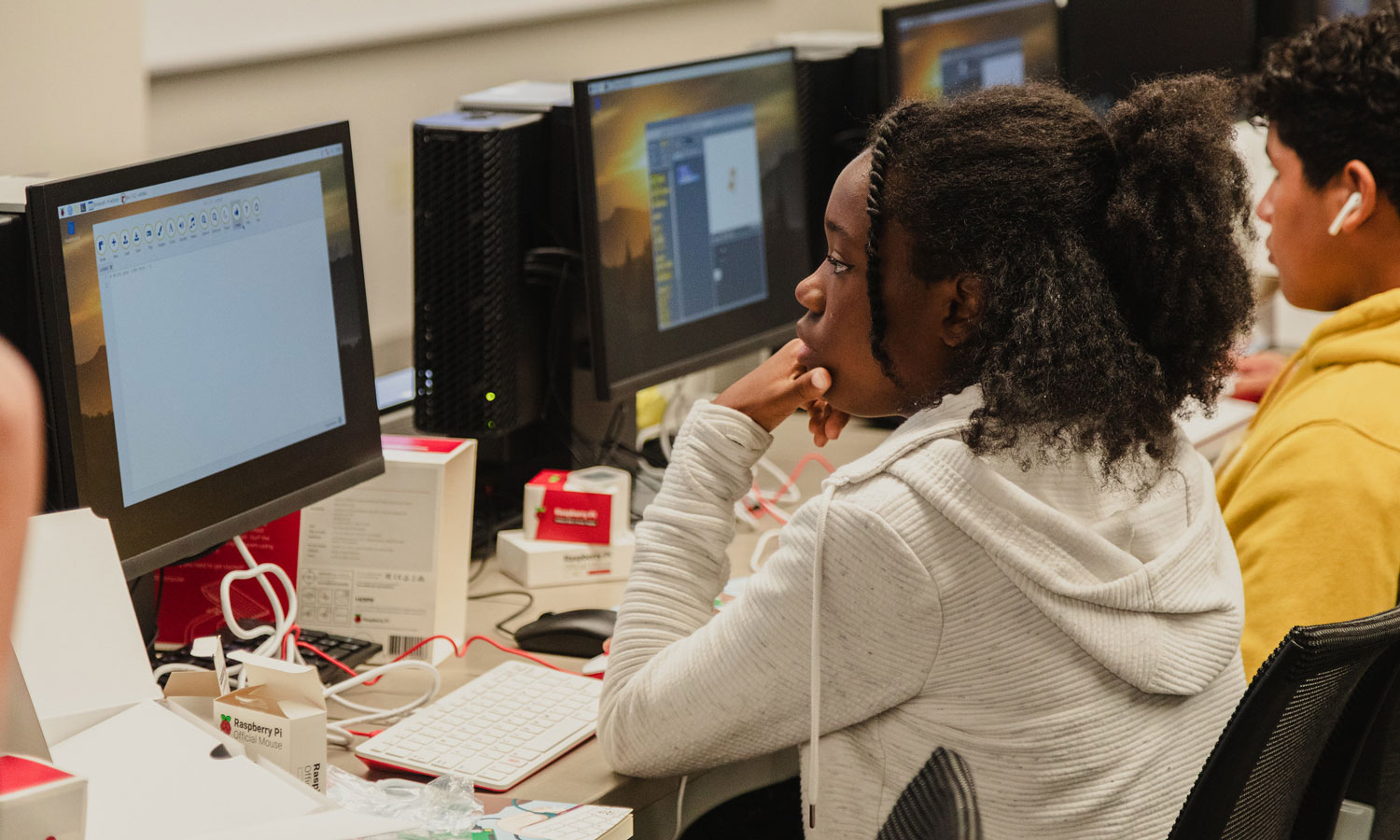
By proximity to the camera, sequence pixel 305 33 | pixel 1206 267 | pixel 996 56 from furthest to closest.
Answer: pixel 996 56 → pixel 305 33 → pixel 1206 267

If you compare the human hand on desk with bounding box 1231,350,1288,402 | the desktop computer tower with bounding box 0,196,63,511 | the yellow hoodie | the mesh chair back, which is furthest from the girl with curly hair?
the human hand on desk with bounding box 1231,350,1288,402

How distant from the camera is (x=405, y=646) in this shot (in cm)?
152

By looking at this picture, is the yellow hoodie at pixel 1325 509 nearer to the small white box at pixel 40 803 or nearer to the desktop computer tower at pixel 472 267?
the desktop computer tower at pixel 472 267

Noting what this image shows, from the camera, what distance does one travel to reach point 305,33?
96.3 inches

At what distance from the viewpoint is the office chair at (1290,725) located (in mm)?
962

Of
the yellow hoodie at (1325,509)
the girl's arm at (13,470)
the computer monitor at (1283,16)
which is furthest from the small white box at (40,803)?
the computer monitor at (1283,16)

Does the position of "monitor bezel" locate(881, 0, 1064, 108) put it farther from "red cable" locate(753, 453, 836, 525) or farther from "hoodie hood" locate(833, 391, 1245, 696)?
"hoodie hood" locate(833, 391, 1245, 696)

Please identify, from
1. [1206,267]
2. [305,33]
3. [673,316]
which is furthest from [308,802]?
[305,33]

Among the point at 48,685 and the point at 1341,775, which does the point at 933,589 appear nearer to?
the point at 1341,775

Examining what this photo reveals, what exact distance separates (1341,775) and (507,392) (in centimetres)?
111

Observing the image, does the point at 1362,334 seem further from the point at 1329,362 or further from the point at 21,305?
the point at 21,305

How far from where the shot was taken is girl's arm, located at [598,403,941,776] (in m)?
1.06

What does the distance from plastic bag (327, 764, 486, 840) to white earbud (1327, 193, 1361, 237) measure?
1151 mm

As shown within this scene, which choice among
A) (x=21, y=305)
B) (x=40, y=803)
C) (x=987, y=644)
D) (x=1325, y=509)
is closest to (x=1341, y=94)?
(x=1325, y=509)
